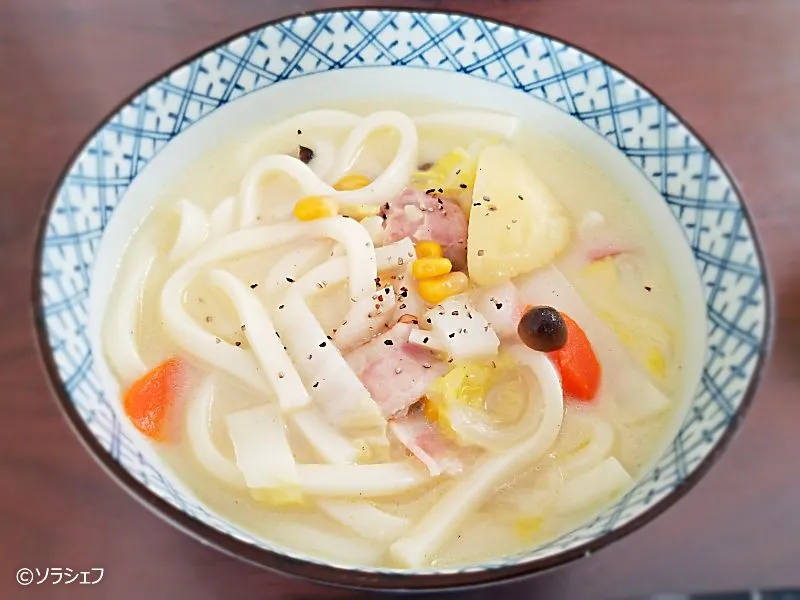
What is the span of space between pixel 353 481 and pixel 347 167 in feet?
2.62

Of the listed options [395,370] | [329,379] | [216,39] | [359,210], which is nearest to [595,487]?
[395,370]

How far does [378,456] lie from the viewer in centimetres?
149

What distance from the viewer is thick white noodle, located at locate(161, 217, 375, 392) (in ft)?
5.17

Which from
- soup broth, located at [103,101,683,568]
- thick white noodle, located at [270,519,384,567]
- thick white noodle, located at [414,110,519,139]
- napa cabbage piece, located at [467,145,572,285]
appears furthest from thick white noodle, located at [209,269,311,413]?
thick white noodle, located at [414,110,519,139]

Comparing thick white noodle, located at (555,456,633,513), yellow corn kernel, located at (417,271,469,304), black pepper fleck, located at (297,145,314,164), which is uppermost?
black pepper fleck, located at (297,145,314,164)

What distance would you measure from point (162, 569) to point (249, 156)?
0.96 metres

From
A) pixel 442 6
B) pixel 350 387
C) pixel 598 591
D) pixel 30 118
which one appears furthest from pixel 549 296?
pixel 30 118

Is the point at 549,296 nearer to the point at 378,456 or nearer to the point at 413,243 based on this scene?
the point at 413,243

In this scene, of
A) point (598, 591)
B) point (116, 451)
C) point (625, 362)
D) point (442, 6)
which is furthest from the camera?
point (442, 6)

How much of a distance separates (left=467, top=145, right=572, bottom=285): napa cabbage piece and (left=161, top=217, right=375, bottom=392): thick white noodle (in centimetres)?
23

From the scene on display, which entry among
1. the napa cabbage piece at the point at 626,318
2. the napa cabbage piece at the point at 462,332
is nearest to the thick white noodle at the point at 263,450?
the napa cabbage piece at the point at 462,332

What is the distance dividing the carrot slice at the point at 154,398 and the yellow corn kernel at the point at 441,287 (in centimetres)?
51

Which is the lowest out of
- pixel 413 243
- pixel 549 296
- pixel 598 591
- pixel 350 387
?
pixel 598 591

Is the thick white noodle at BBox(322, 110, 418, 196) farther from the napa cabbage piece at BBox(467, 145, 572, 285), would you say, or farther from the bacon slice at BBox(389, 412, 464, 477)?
the bacon slice at BBox(389, 412, 464, 477)
